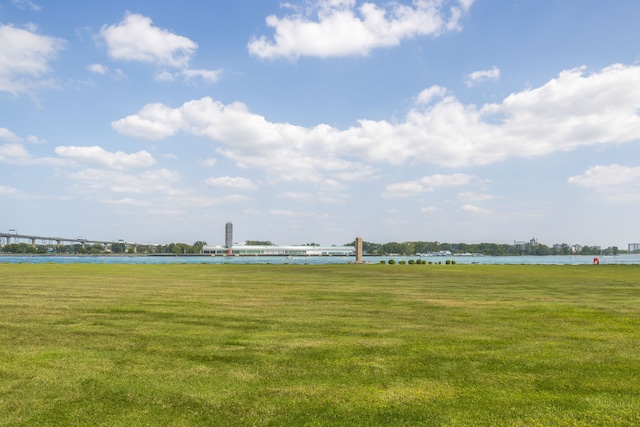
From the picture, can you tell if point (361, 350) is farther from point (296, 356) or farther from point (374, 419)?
point (374, 419)

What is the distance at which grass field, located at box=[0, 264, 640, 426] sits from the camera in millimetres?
6227

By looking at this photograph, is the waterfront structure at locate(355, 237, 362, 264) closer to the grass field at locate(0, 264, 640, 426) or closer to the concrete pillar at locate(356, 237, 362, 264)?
the concrete pillar at locate(356, 237, 362, 264)

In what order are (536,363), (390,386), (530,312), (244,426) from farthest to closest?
1. (530,312)
2. (536,363)
3. (390,386)
4. (244,426)

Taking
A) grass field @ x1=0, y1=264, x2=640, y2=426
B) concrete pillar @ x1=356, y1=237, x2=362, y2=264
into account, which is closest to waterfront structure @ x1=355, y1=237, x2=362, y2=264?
concrete pillar @ x1=356, y1=237, x2=362, y2=264

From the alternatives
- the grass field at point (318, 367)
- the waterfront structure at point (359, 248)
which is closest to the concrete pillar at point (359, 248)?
the waterfront structure at point (359, 248)

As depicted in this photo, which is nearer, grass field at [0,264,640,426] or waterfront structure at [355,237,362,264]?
grass field at [0,264,640,426]

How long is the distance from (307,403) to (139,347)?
5.46m

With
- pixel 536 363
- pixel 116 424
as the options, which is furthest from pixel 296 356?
pixel 536 363

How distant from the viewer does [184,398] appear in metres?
6.84

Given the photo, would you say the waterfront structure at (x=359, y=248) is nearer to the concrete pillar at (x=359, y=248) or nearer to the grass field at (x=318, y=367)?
the concrete pillar at (x=359, y=248)

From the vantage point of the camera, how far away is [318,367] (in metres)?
8.48

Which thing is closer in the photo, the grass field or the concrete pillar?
the grass field

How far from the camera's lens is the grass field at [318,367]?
Answer: 6.23 meters

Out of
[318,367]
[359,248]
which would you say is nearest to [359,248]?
[359,248]
